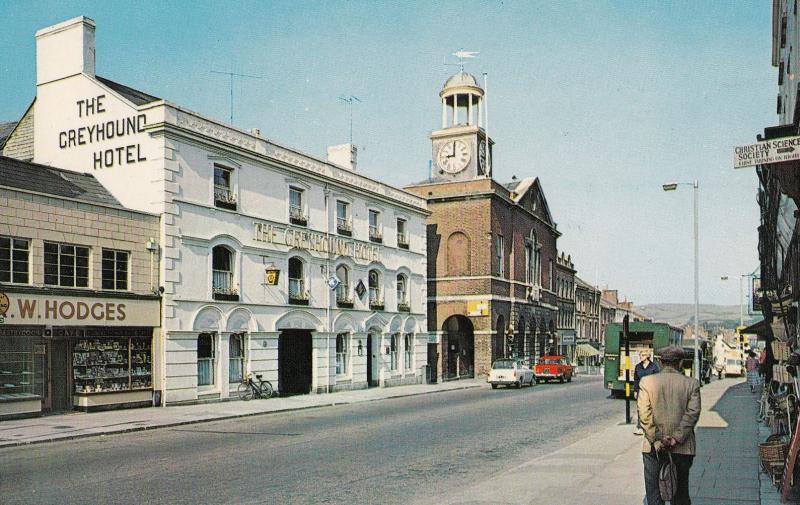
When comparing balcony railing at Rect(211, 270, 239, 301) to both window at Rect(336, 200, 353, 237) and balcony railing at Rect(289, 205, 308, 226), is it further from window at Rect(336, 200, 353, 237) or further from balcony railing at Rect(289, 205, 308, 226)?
window at Rect(336, 200, 353, 237)

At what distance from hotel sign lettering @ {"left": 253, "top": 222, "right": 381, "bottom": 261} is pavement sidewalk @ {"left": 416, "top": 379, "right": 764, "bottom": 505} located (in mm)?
15537

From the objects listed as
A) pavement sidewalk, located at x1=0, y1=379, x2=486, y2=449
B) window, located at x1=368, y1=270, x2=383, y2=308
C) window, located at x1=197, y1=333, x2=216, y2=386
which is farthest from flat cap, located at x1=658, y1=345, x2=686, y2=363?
window, located at x1=368, y1=270, x2=383, y2=308

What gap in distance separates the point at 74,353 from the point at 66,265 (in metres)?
2.48

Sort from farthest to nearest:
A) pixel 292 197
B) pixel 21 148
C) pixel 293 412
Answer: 1. pixel 292 197
2. pixel 21 148
3. pixel 293 412

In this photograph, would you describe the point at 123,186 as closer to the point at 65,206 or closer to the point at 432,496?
the point at 65,206

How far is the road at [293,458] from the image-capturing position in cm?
983

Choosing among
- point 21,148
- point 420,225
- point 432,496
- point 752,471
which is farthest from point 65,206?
point 420,225

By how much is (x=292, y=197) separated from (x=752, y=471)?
2177 cm

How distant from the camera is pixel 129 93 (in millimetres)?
27422

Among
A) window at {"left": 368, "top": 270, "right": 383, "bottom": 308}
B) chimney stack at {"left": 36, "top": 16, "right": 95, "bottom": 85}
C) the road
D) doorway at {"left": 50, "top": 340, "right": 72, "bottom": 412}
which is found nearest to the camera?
the road

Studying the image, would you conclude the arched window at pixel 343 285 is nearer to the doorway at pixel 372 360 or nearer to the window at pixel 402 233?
the doorway at pixel 372 360

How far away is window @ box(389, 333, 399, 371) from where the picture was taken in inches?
1438

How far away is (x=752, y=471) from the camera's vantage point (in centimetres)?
1110

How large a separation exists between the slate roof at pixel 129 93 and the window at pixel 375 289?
12698mm
